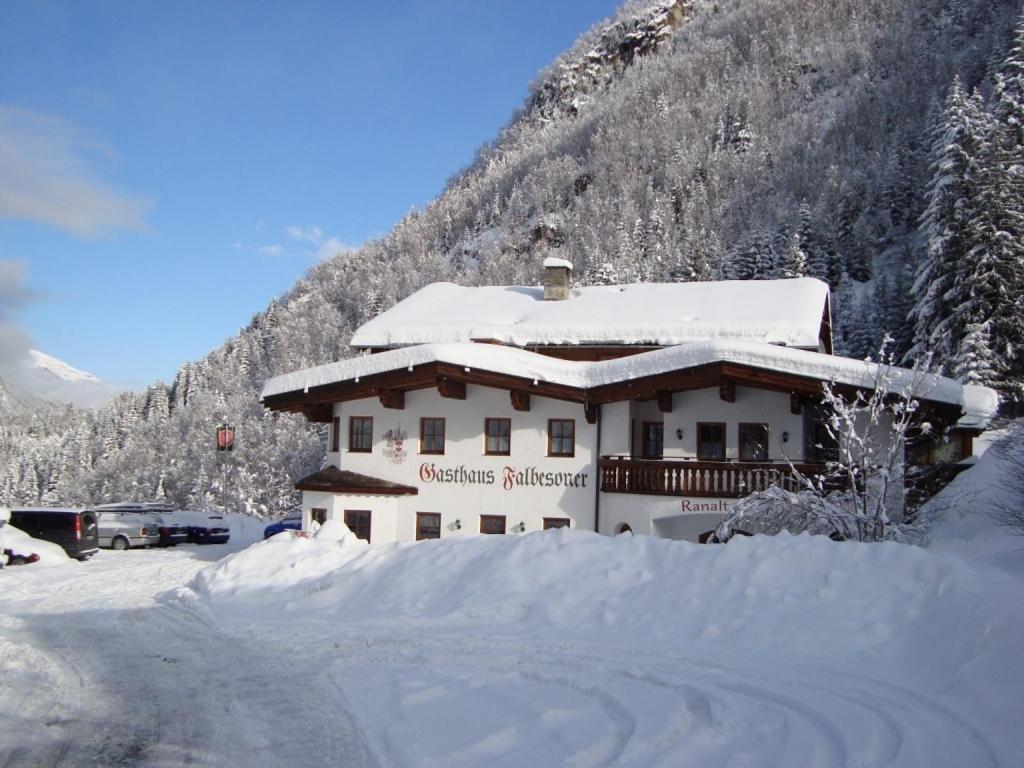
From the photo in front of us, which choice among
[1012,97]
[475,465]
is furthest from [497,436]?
[1012,97]

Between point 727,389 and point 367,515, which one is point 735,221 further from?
point 367,515

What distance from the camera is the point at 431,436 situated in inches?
936

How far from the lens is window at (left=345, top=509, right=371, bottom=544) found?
77.2 ft

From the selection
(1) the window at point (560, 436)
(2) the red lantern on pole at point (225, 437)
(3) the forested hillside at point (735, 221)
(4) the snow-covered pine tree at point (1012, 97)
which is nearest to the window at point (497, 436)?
(1) the window at point (560, 436)

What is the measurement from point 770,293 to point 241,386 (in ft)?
389

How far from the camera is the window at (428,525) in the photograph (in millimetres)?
23328

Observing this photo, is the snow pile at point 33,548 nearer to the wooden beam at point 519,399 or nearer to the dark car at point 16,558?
the dark car at point 16,558

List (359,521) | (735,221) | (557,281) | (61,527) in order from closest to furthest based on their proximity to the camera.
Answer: (359,521) → (61,527) → (557,281) → (735,221)

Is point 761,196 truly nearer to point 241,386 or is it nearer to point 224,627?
point 241,386

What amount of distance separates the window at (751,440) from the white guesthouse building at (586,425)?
35 millimetres

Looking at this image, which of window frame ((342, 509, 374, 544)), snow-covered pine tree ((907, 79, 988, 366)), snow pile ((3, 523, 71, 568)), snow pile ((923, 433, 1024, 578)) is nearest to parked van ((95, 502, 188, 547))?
snow pile ((3, 523, 71, 568))

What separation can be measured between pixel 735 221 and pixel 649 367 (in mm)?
103024

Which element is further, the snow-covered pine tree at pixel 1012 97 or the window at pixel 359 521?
the snow-covered pine tree at pixel 1012 97

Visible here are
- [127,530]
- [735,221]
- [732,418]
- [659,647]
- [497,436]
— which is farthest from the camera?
[735,221]
